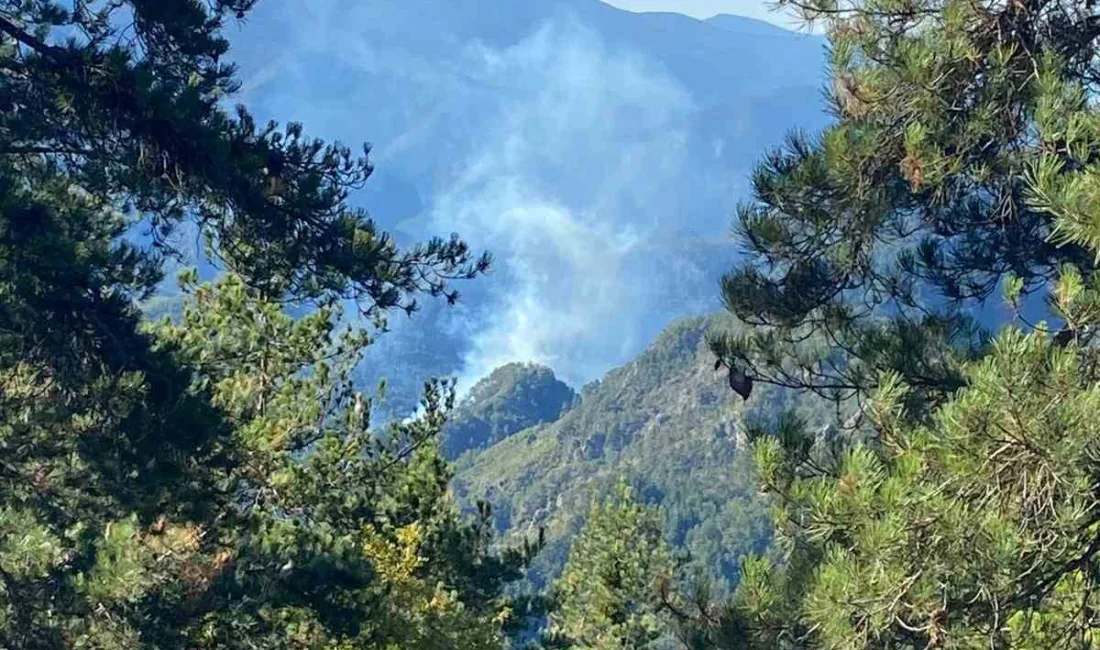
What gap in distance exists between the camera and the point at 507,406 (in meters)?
127

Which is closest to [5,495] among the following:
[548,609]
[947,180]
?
[947,180]

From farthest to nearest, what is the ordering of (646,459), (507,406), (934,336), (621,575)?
A: (507,406) → (646,459) → (621,575) → (934,336)

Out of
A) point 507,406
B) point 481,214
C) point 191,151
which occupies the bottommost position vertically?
point 191,151

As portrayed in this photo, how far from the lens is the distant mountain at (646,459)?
91.1 metres

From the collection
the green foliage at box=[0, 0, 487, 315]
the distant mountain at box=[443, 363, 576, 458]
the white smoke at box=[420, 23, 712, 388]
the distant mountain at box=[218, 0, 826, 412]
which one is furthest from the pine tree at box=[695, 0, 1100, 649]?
the white smoke at box=[420, 23, 712, 388]

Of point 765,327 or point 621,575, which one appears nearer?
point 765,327

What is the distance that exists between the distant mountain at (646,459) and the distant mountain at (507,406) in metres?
2.43

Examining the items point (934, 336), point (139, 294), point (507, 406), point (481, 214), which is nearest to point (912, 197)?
point (934, 336)

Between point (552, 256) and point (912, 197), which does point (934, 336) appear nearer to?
point (912, 197)

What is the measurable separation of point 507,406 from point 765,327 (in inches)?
4853

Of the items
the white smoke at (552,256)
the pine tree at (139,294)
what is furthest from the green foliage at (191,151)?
the white smoke at (552,256)

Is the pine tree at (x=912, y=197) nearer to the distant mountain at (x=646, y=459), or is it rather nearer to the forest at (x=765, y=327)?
the forest at (x=765, y=327)

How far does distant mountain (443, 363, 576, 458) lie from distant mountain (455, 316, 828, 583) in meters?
2.43

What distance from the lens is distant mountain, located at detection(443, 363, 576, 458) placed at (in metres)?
125
